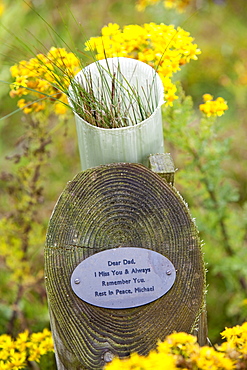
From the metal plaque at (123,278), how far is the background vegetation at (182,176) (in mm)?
803

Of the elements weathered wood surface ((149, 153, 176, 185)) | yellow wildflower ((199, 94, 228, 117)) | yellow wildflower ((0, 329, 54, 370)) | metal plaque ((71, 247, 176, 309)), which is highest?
yellow wildflower ((199, 94, 228, 117))

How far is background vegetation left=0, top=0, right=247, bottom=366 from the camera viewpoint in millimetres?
2176

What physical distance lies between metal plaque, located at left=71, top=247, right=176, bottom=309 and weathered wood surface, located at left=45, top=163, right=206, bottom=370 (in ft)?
0.07

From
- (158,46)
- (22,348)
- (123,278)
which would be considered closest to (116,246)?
(123,278)

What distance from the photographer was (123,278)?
145cm

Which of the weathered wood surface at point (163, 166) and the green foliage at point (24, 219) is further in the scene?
the green foliage at point (24, 219)

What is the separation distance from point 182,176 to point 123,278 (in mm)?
896

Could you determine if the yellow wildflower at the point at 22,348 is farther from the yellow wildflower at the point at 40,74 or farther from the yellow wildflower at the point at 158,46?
the yellow wildflower at the point at 158,46

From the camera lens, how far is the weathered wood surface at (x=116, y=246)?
1.42 meters

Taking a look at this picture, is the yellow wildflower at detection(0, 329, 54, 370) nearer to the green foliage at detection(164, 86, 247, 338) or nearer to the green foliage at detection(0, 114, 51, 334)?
the green foliage at detection(0, 114, 51, 334)

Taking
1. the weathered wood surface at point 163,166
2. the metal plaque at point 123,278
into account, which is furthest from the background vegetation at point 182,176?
the metal plaque at point 123,278

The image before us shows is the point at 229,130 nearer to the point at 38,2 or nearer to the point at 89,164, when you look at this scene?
the point at 89,164

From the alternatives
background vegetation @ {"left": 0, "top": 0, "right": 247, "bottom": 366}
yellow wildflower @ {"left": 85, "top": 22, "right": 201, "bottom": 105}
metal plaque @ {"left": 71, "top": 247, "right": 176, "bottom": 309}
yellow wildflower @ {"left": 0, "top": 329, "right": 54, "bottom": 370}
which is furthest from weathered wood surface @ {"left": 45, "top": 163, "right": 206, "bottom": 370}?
background vegetation @ {"left": 0, "top": 0, "right": 247, "bottom": 366}

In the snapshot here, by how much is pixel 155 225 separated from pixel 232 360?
478 millimetres
